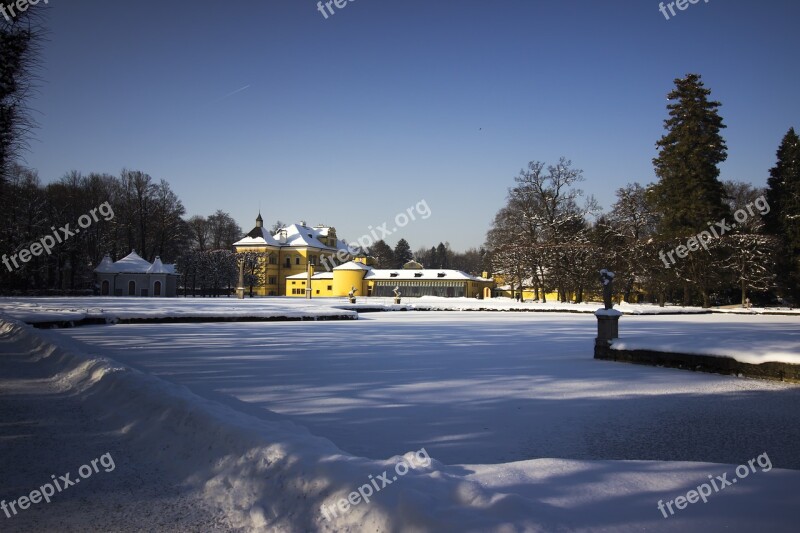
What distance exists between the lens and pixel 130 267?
53906 millimetres

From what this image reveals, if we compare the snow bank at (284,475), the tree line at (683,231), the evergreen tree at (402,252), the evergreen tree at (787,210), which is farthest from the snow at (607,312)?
the evergreen tree at (402,252)

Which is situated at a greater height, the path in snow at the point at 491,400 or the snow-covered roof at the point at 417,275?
the snow-covered roof at the point at 417,275

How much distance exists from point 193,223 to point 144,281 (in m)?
27.2

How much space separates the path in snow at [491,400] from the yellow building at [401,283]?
177 ft

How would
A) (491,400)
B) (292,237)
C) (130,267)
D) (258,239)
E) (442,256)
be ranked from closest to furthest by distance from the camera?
(491,400)
(130,267)
(258,239)
(292,237)
(442,256)

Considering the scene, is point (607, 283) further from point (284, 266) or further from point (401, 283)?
point (284, 266)

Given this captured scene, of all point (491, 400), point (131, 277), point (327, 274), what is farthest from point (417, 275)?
point (491, 400)

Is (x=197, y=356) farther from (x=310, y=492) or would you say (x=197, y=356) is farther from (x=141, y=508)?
(x=310, y=492)

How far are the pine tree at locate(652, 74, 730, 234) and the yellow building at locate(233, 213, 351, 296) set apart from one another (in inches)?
1794

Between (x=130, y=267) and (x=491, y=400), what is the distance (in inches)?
2179

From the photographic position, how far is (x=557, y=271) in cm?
4312

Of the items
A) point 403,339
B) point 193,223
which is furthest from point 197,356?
point 193,223

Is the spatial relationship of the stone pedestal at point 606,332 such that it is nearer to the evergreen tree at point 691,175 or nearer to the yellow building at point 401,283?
the evergreen tree at point 691,175

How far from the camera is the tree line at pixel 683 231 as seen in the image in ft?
125
